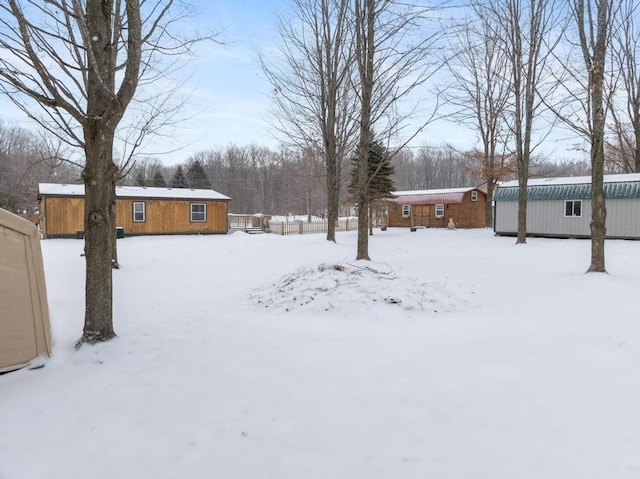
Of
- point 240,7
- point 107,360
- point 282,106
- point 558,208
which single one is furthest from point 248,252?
point 558,208

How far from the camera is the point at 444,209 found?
30.1 m

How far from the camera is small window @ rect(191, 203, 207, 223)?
2306 cm

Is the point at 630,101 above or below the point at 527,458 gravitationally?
above

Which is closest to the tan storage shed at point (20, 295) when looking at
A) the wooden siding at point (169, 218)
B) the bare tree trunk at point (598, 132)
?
the bare tree trunk at point (598, 132)

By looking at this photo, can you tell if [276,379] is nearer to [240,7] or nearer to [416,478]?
[416,478]

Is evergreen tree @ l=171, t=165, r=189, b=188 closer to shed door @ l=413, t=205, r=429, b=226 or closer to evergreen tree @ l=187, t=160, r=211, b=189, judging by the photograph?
evergreen tree @ l=187, t=160, r=211, b=189

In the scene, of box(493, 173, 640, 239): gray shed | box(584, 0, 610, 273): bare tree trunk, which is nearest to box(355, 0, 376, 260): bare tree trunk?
box(584, 0, 610, 273): bare tree trunk

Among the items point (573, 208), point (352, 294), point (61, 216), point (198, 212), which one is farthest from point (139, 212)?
point (573, 208)

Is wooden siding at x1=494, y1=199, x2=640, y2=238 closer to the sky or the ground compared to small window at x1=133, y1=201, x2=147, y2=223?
closer to the ground

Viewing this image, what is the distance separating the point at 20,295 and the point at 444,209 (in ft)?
97.3

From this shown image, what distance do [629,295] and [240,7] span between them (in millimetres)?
7667

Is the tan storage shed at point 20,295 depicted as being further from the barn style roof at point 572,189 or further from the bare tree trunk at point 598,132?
the barn style roof at point 572,189

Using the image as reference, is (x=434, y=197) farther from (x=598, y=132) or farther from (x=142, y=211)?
(x=598, y=132)

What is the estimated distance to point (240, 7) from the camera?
6.10m
